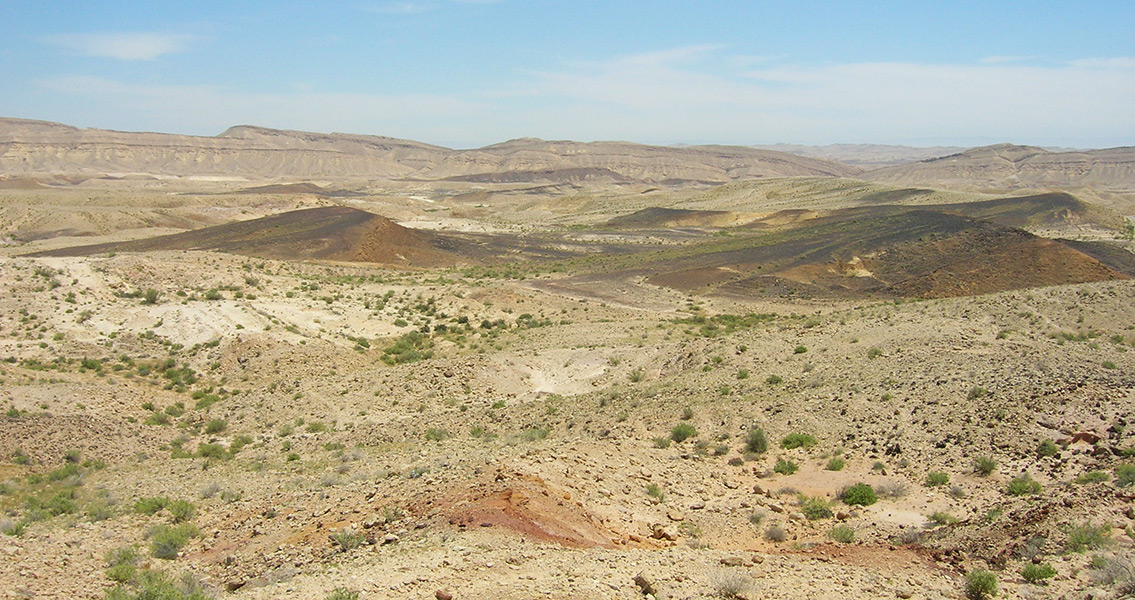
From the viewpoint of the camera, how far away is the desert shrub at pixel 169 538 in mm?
11594

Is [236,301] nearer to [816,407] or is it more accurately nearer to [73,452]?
[73,452]

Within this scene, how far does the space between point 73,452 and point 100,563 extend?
7.66 meters

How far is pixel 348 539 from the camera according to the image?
10703 millimetres

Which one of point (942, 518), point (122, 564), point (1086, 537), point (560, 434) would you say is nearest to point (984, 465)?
point (942, 518)

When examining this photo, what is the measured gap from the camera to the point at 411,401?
22.2 meters

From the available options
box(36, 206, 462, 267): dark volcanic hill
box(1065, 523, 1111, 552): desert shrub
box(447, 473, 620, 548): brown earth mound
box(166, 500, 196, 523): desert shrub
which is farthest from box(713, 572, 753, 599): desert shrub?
box(36, 206, 462, 267): dark volcanic hill

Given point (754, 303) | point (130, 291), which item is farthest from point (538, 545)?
point (754, 303)

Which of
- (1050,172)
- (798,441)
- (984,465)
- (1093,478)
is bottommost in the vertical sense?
(798,441)

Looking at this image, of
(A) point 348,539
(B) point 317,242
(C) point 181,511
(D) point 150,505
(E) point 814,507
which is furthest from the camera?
(B) point 317,242

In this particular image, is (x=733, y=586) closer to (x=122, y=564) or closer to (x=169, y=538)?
(x=122, y=564)

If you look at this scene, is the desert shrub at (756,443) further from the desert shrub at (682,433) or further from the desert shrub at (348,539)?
the desert shrub at (348,539)

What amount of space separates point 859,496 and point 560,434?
6.66m

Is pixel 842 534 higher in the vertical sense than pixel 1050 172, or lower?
lower

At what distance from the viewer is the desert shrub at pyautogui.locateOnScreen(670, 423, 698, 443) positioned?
15.6 meters
